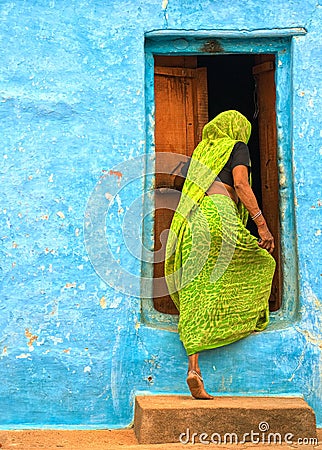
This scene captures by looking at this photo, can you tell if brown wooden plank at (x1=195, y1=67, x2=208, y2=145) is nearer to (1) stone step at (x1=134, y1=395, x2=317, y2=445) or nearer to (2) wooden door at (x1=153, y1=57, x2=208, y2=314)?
(2) wooden door at (x1=153, y1=57, x2=208, y2=314)

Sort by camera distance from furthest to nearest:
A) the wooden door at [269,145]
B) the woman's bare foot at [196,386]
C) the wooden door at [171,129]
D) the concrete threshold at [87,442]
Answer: the wooden door at [269,145], the wooden door at [171,129], the woman's bare foot at [196,386], the concrete threshold at [87,442]

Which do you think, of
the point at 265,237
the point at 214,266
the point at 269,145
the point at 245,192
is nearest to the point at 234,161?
the point at 245,192

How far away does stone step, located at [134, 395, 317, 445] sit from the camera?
14.2 feet

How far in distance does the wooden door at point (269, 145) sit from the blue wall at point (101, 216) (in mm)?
575

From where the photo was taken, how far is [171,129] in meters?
5.66

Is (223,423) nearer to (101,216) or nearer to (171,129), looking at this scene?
(101,216)

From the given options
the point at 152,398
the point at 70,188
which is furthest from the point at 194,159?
the point at 152,398

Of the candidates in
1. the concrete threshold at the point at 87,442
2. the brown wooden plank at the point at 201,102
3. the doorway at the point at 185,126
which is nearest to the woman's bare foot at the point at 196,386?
the concrete threshold at the point at 87,442

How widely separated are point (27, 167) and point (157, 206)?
102 cm

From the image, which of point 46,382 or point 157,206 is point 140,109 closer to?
point 157,206

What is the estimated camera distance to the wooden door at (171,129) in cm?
555

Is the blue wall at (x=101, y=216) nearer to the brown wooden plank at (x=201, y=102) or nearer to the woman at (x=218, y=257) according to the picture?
the woman at (x=218, y=257)

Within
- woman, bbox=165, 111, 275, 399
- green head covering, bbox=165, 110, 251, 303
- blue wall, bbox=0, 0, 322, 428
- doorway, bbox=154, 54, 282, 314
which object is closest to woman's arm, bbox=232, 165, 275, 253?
woman, bbox=165, 111, 275, 399

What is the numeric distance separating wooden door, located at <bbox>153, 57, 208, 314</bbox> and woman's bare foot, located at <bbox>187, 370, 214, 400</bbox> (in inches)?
39.6
